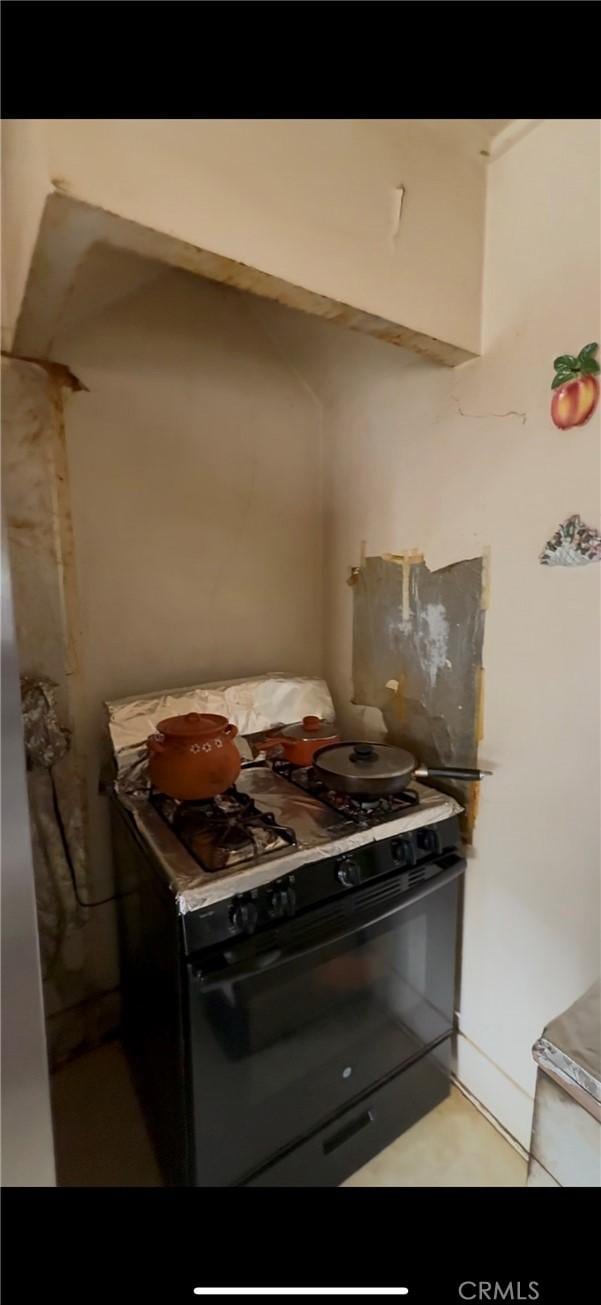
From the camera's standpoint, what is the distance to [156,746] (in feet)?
3.65

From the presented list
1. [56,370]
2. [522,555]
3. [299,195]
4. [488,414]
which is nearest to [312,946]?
[522,555]

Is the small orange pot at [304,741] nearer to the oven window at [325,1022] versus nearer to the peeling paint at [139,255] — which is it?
the oven window at [325,1022]

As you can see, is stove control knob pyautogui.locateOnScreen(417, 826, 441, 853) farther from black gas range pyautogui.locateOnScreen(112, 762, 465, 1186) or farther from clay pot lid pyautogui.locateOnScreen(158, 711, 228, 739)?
clay pot lid pyautogui.locateOnScreen(158, 711, 228, 739)

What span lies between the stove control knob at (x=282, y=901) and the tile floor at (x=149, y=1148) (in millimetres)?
668

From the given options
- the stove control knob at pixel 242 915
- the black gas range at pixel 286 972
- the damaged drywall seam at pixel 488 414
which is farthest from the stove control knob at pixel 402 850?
the damaged drywall seam at pixel 488 414

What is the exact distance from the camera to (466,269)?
102 cm

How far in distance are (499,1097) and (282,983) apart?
2.30 feet

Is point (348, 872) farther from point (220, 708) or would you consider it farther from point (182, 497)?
point (182, 497)

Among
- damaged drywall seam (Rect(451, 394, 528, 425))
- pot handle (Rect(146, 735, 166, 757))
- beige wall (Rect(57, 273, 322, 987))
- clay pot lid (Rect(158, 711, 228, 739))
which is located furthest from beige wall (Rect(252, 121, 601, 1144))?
pot handle (Rect(146, 735, 166, 757))

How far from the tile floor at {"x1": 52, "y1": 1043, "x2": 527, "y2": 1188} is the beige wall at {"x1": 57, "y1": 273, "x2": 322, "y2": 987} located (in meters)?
0.26

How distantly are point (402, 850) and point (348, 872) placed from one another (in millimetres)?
145

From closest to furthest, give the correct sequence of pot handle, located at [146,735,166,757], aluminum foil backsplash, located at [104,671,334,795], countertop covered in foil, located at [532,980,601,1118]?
countertop covered in foil, located at [532,980,601,1118], pot handle, located at [146,735,166,757], aluminum foil backsplash, located at [104,671,334,795]

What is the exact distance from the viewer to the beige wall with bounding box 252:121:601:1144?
3.05 ft
